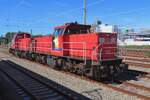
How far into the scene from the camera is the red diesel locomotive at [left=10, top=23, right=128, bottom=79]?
13.6 metres

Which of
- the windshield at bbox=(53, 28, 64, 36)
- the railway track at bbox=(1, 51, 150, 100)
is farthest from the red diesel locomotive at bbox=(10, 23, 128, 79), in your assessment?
the railway track at bbox=(1, 51, 150, 100)

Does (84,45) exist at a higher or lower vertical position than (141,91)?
higher

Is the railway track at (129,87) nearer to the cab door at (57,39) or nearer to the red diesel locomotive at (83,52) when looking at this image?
the red diesel locomotive at (83,52)

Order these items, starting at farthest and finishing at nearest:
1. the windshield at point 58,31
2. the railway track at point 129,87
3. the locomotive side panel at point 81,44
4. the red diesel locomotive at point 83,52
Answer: the windshield at point 58,31, the locomotive side panel at point 81,44, the red diesel locomotive at point 83,52, the railway track at point 129,87

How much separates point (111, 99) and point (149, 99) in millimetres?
1360

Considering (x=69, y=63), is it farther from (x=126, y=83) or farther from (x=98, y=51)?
(x=126, y=83)

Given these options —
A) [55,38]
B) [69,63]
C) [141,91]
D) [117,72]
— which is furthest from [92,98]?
[55,38]

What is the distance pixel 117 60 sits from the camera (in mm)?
14164

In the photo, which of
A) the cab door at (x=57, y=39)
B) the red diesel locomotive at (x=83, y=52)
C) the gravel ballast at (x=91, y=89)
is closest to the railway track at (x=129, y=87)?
the gravel ballast at (x=91, y=89)

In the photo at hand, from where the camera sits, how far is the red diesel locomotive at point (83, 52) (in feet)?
44.5

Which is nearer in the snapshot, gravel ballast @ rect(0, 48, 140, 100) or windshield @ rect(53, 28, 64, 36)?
gravel ballast @ rect(0, 48, 140, 100)

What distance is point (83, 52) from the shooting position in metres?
14.3

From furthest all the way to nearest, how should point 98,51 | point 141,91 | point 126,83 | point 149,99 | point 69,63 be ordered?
point 69,63
point 98,51
point 126,83
point 141,91
point 149,99

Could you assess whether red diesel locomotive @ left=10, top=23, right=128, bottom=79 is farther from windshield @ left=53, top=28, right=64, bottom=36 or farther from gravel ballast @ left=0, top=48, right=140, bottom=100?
gravel ballast @ left=0, top=48, right=140, bottom=100
